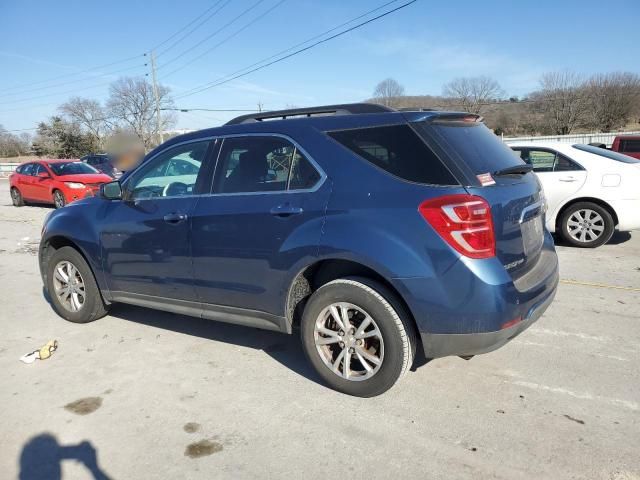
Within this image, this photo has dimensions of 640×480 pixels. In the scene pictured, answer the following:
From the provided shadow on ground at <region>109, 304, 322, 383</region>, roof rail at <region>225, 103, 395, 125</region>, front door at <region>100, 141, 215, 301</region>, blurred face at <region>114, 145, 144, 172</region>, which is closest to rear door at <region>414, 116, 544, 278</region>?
roof rail at <region>225, 103, 395, 125</region>

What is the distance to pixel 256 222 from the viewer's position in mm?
3379

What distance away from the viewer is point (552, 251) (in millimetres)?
3627

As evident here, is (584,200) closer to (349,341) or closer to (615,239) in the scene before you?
(615,239)

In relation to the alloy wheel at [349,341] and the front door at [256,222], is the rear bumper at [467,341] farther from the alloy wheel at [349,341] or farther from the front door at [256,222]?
the front door at [256,222]

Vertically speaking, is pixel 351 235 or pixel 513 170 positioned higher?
pixel 513 170

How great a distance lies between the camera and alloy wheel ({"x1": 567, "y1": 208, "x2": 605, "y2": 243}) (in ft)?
23.6

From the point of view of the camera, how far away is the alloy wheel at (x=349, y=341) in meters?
3.11

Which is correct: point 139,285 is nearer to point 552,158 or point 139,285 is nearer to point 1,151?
point 552,158

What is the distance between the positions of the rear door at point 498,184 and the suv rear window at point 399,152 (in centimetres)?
7

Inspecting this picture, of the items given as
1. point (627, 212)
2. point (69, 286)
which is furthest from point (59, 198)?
point (627, 212)

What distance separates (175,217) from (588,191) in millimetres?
6085

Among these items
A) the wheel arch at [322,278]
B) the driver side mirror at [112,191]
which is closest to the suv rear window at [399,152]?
the wheel arch at [322,278]

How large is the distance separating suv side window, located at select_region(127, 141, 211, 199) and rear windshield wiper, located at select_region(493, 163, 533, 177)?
7.21ft

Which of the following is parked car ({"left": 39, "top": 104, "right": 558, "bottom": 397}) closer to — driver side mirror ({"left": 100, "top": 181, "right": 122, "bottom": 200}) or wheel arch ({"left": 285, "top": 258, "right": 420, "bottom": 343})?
wheel arch ({"left": 285, "top": 258, "right": 420, "bottom": 343})
